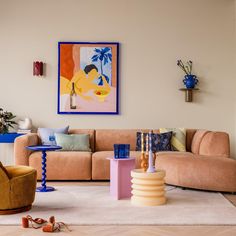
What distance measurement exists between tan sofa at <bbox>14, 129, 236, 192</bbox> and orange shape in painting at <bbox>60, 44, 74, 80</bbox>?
104cm

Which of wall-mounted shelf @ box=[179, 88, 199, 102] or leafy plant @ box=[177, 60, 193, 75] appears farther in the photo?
leafy plant @ box=[177, 60, 193, 75]

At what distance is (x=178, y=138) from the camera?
22.4 ft

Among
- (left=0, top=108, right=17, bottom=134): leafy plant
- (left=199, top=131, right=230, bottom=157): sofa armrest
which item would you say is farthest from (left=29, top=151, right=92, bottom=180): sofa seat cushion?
(left=199, top=131, right=230, bottom=157): sofa armrest

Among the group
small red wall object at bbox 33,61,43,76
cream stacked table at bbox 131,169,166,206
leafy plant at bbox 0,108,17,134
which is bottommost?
cream stacked table at bbox 131,169,166,206

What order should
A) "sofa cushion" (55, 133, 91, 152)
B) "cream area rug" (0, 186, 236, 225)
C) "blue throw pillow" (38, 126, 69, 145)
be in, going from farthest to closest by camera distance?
"blue throw pillow" (38, 126, 69, 145) < "sofa cushion" (55, 133, 91, 152) < "cream area rug" (0, 186, 236, 225)

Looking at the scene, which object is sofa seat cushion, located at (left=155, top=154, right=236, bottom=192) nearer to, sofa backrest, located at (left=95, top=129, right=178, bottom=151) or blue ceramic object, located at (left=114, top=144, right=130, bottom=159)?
blue ceramic object, located at (left=114, top=144, right=130, bottom=159)

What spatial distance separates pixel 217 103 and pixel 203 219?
3779 mm

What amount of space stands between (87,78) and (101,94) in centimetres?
37

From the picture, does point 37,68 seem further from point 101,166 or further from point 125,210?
point 125,210

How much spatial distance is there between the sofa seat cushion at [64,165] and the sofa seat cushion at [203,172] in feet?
4.26

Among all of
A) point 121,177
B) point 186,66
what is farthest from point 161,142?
point 121,177

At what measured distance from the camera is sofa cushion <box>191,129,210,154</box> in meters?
6.62

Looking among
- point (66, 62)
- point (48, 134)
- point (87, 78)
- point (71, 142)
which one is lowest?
point (71, 142)

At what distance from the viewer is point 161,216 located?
405 cm
